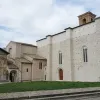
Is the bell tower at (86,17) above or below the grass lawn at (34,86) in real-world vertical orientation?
above

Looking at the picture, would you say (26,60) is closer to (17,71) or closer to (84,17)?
(17,71)

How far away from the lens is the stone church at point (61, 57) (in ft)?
104

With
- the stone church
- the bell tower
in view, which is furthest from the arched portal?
the bell tower

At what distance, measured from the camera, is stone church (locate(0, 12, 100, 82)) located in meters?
31.7

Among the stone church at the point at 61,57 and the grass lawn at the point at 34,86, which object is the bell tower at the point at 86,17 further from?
the grass lawn at the point at 34,86

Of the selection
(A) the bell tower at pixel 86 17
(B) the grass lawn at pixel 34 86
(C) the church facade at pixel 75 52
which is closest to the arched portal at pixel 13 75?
(C) the church facade at pixel 75 52

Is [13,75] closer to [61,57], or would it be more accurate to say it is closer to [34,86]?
[61,57]

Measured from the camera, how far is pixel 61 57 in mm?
38062

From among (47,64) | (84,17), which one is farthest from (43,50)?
(84,17)

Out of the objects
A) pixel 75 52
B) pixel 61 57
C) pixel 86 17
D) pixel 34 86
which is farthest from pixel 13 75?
pixel 34 86

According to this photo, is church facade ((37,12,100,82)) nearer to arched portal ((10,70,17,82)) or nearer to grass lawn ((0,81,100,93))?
arched portal ((10,70,17,82))

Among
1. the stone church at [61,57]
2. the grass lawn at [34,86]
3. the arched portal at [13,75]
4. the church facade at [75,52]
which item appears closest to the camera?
the grass lawn at [34,86]

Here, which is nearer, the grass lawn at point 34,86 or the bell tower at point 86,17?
the grass lawn at point 34,86

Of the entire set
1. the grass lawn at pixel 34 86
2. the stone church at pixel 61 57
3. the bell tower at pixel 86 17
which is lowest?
the grass lawn at pixel 34 86
